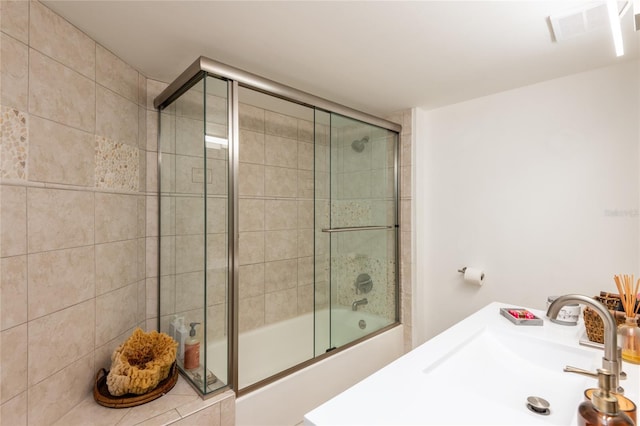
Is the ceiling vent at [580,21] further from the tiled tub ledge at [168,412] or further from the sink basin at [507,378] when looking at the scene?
the tiled tub ledge at [168,412]

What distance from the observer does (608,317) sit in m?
0.76

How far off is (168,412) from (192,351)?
0.30 m

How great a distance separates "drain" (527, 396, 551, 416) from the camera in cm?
92

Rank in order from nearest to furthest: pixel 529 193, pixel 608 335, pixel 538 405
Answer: pixel 608 335 → pixel 538 405 → pixel 529 193

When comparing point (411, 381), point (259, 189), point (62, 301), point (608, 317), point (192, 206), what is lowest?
point (411, 381)

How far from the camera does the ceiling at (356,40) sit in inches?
50.2

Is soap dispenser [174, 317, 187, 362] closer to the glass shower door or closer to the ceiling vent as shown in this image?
the glass shower door

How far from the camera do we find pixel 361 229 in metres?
2.38

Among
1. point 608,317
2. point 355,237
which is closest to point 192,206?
point 355,237

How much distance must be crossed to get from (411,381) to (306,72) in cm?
166

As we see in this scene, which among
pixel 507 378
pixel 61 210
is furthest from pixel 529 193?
pixel 61 210

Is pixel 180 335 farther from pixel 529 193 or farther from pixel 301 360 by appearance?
pixel 529 193

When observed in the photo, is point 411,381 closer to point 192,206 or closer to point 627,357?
point 627,357

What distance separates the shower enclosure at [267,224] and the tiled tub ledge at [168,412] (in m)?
0.08
